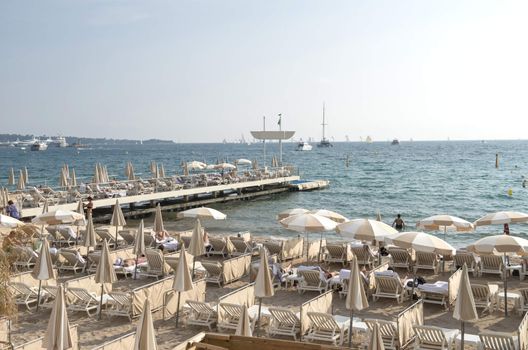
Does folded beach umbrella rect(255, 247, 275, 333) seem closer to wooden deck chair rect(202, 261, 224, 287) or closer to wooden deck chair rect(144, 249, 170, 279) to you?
wooden deck chair rect(202, 261, 224, 287)

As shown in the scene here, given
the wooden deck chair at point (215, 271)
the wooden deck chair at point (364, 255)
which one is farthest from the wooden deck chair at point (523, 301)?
the wooden deck chair at point (215, 271)

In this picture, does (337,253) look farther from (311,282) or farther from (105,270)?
(105,270)

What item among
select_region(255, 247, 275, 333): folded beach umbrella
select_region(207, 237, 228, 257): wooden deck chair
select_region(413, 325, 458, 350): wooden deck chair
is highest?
select_region(255, 247, 275, 333): folded beach umbrella

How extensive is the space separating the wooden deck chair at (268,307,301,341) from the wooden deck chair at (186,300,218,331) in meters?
1.22

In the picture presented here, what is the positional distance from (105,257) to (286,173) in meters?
34.0

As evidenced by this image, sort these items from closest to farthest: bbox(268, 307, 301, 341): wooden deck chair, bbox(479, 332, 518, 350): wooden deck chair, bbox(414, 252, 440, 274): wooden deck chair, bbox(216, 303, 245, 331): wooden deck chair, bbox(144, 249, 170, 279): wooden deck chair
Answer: bbox(479, 332, 518, 350): wooden deck chair, bbox(268, 307, 301, 341): wooden deck chair, bbox(216, 303, 245, 331): wooden deck chair, bbox(144, 249, 170, 279): wooden deck chair, bbox(414, 252, 440, 274): wooden deck chair

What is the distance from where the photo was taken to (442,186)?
6112 cm

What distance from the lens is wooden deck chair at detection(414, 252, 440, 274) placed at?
51.3ft

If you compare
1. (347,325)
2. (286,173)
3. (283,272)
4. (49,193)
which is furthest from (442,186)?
(347,325)

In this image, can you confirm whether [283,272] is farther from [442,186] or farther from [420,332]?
[442,186]

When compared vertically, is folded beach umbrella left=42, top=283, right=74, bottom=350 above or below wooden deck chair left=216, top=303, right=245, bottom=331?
above

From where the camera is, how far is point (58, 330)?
25.8ft

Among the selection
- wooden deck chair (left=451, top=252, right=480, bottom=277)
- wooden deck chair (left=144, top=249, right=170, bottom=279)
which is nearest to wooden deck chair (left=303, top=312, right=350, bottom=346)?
wooden deck chair (left=144, top=249, right=170, bottom=279)

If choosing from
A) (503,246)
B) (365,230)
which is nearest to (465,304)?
(503,246)
